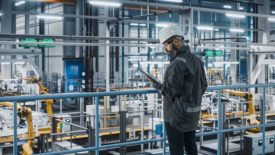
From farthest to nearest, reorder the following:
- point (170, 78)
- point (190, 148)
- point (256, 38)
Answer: point (256, 38), point (190, 148), point (170, 78)

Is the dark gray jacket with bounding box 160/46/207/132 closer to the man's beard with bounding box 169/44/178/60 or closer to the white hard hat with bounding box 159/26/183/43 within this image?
the man's beard with bounding box 169/44/178/60

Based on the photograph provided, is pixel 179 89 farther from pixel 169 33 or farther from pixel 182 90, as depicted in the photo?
pixel 169 33

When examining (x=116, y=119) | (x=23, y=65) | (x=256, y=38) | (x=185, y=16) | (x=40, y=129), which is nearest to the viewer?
(x=185, y=16)

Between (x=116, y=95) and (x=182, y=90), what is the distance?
111 centimetres

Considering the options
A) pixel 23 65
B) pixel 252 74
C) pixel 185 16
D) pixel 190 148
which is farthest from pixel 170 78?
pixel 23 65

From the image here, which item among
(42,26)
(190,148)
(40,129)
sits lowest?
(40,129)

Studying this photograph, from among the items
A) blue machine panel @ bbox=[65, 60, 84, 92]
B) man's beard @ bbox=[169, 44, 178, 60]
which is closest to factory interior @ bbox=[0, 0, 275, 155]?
blue machine panel @ bbox=[65, 60, 84, 92]

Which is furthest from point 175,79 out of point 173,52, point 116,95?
point 116,95

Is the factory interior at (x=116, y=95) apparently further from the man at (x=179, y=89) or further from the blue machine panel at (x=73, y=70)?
the man at (x=179, y=89)

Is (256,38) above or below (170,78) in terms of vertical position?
above

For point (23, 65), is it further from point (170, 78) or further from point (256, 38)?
point (170, 78)

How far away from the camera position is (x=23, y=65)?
17875 millimetres

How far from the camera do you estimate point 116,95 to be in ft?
14.6

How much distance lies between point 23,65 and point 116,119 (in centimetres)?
645
